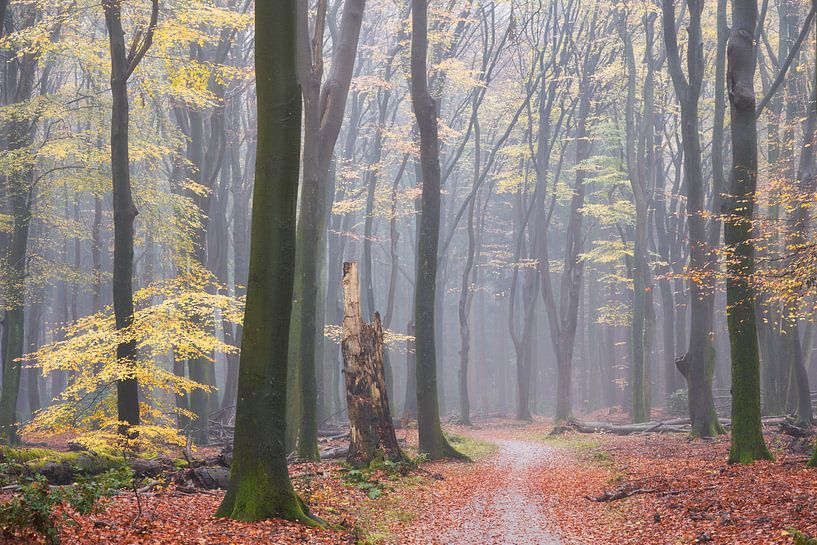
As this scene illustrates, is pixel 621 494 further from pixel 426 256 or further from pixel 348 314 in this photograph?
pixel 426 256

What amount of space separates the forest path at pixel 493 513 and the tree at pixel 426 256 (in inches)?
54.9

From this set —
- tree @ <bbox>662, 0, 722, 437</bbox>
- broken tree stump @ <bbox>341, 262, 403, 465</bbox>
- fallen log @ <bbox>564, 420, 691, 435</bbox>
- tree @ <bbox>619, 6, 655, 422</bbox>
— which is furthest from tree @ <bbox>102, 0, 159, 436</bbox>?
tree @ <bbox>619, 6, 655, 422</bbox>

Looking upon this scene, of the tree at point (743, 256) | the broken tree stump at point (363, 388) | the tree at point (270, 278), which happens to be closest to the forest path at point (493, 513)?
the broken tree stump at point (363, 388)

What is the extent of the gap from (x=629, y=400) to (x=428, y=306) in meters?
23.1

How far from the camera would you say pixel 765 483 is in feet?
32.9

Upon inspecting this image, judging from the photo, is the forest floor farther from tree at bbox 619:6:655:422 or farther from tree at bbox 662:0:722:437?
tree at bbox 619:6:655:422

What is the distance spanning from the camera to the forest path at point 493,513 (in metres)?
9.09

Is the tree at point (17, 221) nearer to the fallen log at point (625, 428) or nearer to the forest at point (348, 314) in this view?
the forest at point (348, 314)

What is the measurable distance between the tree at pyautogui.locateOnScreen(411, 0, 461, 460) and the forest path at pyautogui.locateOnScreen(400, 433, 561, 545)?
54.9 inches

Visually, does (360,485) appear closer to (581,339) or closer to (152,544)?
(152,544)

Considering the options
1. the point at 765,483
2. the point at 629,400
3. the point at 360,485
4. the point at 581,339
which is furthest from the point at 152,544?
the point at 581,339

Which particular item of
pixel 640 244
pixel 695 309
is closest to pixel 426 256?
pixel 695 309

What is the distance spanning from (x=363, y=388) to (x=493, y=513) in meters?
4.81

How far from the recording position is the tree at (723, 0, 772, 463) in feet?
40.6
